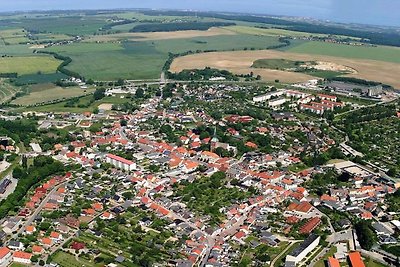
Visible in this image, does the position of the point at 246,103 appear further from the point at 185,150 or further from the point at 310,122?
the point at 185,150

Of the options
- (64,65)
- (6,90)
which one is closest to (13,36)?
Result: (64,65)

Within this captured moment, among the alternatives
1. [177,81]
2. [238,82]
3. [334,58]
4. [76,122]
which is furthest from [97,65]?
[334,58]

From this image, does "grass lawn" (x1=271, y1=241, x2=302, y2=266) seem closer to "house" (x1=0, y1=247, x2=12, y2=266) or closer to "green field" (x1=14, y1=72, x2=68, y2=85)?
"house" (x1=0, y1=247, x2=12, y2=266)

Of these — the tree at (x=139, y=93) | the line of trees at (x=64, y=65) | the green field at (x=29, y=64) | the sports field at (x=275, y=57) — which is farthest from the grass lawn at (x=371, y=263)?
the green field at (x=29, y=64)

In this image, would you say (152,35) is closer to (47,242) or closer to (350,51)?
(350,51)

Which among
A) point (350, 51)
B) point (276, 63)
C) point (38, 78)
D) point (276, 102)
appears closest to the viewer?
point (276, 102)

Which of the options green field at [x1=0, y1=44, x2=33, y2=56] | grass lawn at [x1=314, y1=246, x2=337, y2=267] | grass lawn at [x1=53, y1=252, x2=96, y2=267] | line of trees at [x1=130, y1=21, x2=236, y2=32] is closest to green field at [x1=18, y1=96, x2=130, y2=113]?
grass lawn at [x1=53, y1=252, x2=96, y2=267]
